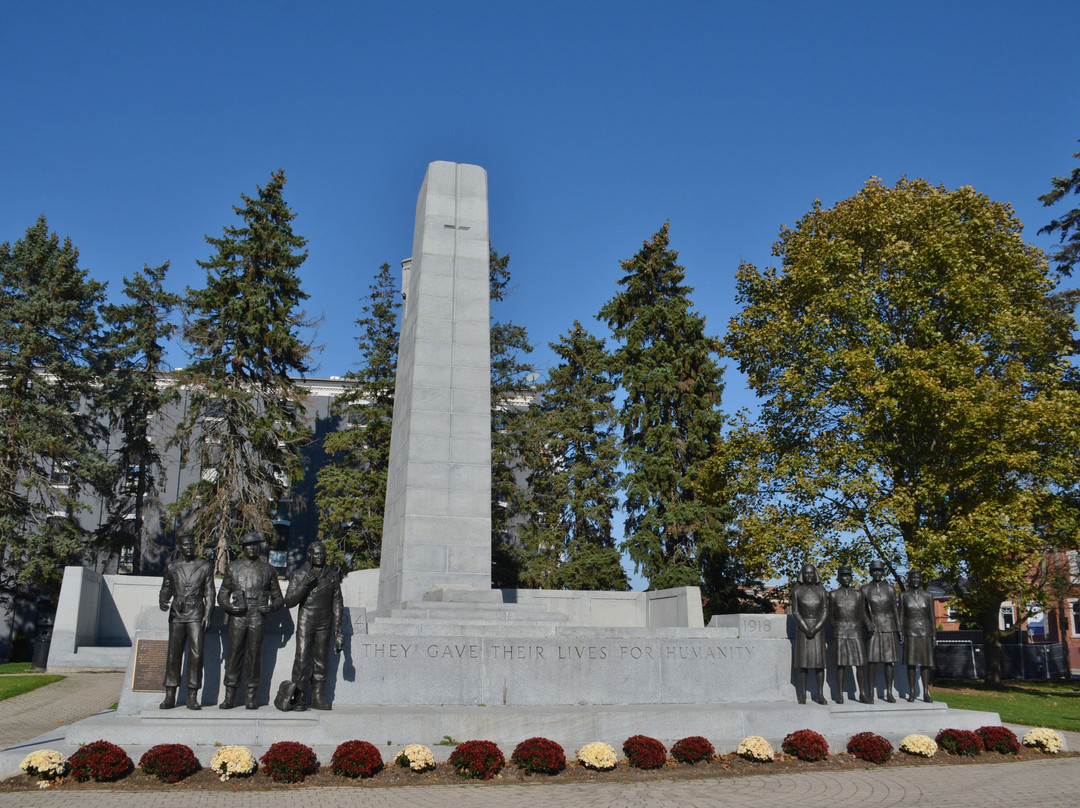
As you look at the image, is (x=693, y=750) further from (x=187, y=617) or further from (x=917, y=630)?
(x=187, y=617)

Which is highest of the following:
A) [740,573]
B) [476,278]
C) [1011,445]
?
[476,278]

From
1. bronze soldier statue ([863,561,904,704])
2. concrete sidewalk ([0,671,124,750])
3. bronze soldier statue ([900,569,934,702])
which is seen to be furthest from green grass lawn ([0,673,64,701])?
bronze soldier statue ([900,569,934,702])

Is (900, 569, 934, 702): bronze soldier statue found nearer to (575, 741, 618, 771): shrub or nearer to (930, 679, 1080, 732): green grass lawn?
(930, 679, 1080, 732): green grass lawn

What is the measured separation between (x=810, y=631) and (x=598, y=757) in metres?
4.25

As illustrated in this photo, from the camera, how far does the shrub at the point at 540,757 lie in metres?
9.73

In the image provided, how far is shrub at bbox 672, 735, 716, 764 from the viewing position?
1041cm

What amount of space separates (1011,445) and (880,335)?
4215mm

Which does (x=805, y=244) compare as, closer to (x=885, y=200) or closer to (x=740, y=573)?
(x=885, y=200)

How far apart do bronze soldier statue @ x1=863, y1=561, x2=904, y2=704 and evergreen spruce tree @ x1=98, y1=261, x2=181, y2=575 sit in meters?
27.4

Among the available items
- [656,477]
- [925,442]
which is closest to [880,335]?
[925,442]

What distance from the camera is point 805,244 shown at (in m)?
26.5

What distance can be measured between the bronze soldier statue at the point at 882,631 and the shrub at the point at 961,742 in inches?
47.9

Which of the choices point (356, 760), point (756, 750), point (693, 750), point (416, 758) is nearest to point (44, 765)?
point (356, 760)

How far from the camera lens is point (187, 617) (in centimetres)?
1041
